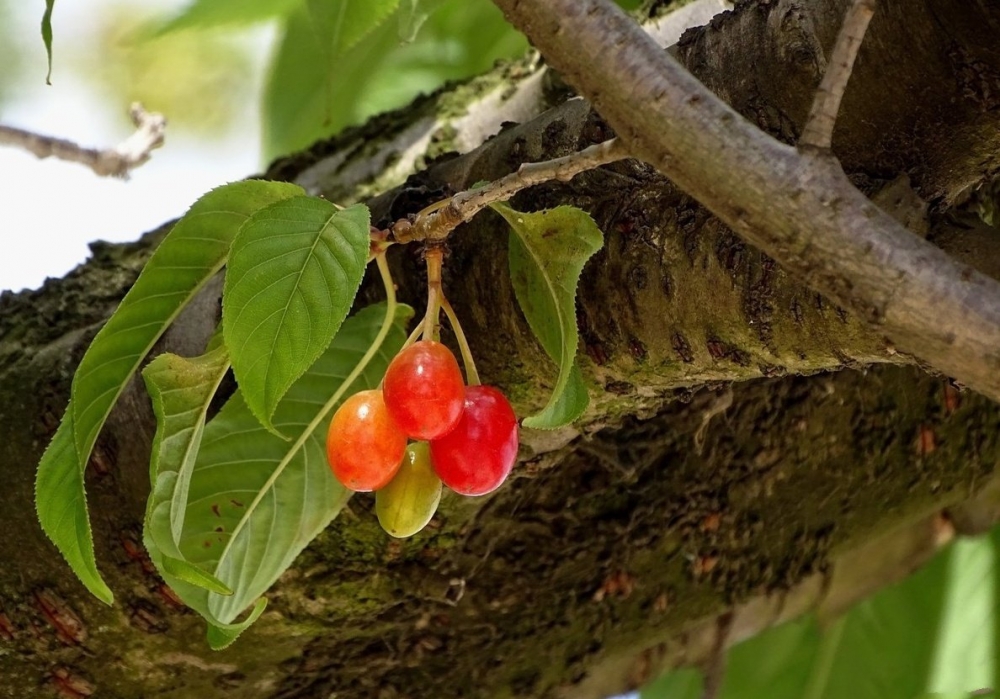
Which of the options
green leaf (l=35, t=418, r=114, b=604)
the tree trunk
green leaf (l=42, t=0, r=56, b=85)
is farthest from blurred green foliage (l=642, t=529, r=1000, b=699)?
green leaf (l=42, t=0, r=56, b=85)

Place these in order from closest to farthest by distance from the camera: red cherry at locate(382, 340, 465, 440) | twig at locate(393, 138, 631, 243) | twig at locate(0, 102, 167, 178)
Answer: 1. twig at locate(393, 138, 631, 243)
2. red cherry at locate(382, 340, 465, 440)
3. twig at locate(0, 102, 167, 178)

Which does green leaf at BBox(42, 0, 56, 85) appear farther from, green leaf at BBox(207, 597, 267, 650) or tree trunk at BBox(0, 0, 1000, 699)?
green leaf at BBox(207, 597, 267, 650)

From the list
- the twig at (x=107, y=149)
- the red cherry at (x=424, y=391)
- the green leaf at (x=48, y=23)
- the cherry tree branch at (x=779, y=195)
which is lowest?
the cherry tree branch at (x=779, y=195)

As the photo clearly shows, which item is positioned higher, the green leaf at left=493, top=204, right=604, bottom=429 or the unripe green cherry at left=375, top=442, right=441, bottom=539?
the green leaf at left=493, top=204, right=604, bottom=429

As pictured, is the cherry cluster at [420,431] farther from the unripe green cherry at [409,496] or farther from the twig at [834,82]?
the twig at [834,82]


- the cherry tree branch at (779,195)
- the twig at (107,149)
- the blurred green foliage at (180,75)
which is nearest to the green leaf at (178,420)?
the cherry tree branch at (779,195)

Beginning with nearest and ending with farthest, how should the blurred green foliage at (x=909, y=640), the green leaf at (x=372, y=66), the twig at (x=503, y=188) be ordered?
the twig at (x=503, y=188) → the blurred green foliage at (x=909, y=640) → the green leaf at (x=372, y=66)
